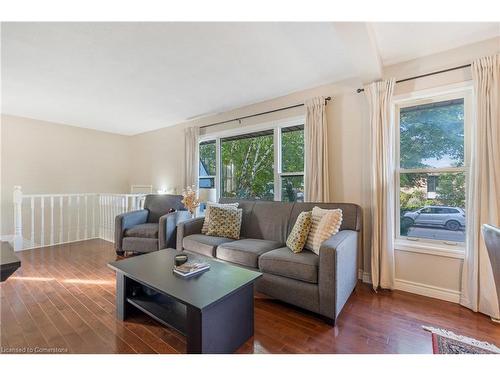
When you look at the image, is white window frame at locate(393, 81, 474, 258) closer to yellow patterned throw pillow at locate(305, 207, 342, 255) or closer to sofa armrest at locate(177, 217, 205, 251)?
yellow patterned throw pillow at locate(305, 207, 342, 255)

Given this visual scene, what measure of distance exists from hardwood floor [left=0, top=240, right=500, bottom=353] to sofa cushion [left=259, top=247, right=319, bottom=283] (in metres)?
0.33

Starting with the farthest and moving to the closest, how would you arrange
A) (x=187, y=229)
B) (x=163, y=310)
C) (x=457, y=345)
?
(x=187, y=229), (x=163, y=310), (x=457, y=345)

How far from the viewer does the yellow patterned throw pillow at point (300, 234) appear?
217cm

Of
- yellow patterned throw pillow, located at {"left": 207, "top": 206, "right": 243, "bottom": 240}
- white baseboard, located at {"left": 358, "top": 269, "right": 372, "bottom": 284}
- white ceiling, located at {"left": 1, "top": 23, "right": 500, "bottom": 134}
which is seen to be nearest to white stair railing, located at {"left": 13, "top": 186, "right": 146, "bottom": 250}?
white ceiling, located at {"left": 1, "top": 23, "right": 500, "bottom": 134}

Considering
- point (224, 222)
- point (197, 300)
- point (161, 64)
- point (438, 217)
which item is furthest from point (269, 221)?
point (161, 64)

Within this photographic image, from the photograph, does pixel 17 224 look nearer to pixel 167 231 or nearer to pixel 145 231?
pixel 145 231

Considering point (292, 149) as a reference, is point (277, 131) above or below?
above

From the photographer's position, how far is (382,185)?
7.97ft

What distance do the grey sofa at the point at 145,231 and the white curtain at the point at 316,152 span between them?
6.19 feet

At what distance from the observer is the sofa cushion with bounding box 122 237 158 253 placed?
3.30m

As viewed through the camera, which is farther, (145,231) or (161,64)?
(145,231)

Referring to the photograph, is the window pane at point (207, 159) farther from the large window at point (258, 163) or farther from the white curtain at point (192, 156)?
the white curtain at point (192, 156)

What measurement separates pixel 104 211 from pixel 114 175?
49.7 inches

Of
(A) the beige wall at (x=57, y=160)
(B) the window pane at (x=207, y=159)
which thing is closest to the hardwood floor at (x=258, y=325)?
(B) the window pane at (x=207, y=159)
